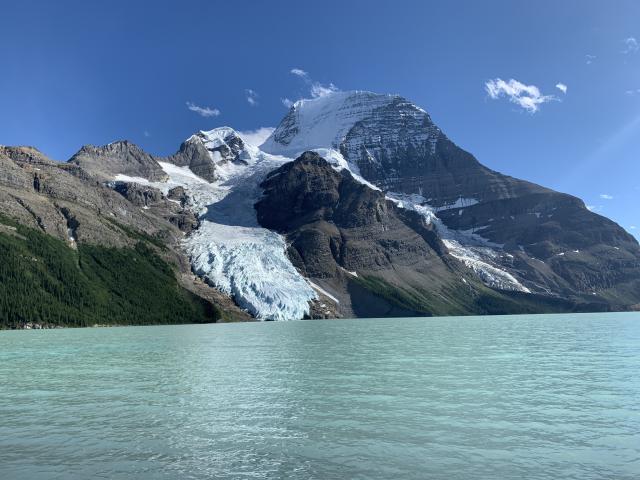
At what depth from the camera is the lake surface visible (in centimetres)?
2297

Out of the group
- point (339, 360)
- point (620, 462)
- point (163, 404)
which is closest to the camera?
point (620, 462)

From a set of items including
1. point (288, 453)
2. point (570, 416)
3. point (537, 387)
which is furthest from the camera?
point (537, 387)

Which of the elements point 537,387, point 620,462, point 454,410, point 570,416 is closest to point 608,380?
point 537,387

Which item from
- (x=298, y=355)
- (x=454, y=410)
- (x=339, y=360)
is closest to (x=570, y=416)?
(x=454, y=410)

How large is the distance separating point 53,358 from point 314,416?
53.6m

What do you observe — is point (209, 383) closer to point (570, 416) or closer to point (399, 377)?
point (399, 377)

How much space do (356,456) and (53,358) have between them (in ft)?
202

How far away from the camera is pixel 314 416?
33031 millimetres

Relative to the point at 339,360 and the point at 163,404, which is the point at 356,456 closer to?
the point at 163,404

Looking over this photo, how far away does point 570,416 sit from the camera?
106 feet

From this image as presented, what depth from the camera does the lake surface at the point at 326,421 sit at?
23.0m

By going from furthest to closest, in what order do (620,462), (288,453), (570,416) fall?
(570,416)
(288,453)
(620,462)

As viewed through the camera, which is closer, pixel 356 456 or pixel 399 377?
pixel 356 456

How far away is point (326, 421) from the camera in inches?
1242
